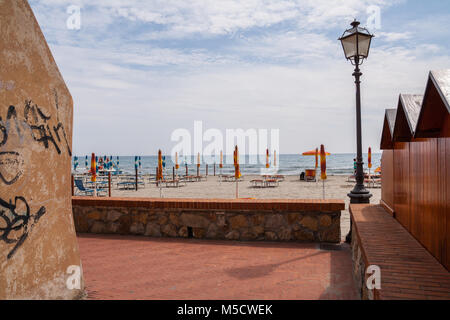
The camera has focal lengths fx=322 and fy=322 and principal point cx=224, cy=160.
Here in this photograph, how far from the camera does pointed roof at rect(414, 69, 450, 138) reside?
2380mm

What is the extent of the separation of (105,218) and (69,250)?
3.38 meters

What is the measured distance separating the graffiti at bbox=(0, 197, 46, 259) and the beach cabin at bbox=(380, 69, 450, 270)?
11.3 feet

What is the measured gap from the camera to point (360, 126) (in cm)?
670

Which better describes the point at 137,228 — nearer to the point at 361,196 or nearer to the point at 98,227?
the point at 98,227

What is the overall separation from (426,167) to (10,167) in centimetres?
406

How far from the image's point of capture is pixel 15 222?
2.77m

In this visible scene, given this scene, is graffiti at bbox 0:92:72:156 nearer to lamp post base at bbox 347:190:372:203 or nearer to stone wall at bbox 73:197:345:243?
stone wall at bbox 73:197:345:243

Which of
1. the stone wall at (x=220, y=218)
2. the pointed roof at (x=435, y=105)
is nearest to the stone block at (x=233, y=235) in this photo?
the stone wall at (x=220, y=218)

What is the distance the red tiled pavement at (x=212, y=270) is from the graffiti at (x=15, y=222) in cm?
124

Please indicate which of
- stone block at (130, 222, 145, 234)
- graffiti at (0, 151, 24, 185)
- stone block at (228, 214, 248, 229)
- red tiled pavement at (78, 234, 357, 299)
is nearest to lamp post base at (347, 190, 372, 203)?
red tiled pavement at (78, 234, 357, 299)

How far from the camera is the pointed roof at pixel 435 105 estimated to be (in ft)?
7.81

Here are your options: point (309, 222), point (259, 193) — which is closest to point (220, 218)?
point (309, 222)

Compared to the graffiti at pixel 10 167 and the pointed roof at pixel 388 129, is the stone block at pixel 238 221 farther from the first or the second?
the graffiti at pixel 10 167
